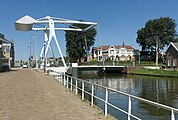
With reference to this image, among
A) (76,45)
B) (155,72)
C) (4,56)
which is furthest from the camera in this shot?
(76,45)

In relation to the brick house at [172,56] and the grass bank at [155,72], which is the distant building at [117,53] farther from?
the grass bank at [155,72]

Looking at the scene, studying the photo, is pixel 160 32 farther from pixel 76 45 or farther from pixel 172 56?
pixel 172 56

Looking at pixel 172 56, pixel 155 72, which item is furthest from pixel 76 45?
pixel 155 72

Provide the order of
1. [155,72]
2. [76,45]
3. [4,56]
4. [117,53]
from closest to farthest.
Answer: [155,72] < [4,56] < [76,45] < [117,53]

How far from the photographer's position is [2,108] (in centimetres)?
1247

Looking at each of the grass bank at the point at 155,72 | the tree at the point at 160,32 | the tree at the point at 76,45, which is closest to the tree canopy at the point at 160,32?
the tree at the point at 160,32

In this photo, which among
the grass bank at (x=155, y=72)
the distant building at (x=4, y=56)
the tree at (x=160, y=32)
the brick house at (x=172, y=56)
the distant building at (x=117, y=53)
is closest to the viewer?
the grass bank at (x=155, y=72)

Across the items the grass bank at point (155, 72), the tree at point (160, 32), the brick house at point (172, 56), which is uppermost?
the tree at point (160, 32)

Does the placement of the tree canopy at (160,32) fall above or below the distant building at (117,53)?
above

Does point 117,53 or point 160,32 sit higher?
point 160,32

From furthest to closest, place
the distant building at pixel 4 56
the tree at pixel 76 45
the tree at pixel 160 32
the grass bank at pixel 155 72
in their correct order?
the tree at pixel 160 32 < the tree at pixel 76 45 < the distant building at pixel 4 56 < the grass bank at pixel 155 72

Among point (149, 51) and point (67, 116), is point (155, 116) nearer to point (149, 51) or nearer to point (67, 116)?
point (67, 116)

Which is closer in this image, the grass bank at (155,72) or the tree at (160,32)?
the grass bank at (155,72)

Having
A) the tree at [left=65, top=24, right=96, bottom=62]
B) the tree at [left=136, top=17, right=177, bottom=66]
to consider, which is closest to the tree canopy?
the tree at [left=136, top=17, right=177, bottom=66]
